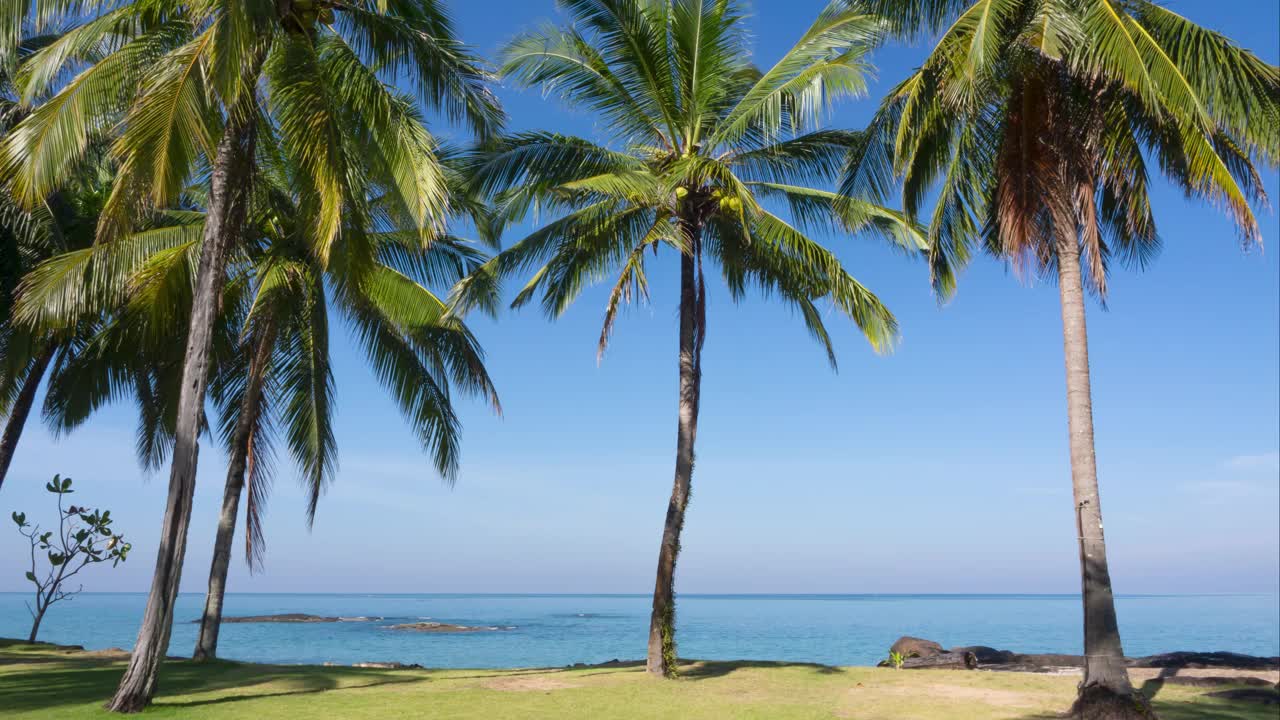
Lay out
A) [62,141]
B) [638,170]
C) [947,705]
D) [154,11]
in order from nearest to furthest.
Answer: [62,141]
[947,705]
[154,11]
[638,170]

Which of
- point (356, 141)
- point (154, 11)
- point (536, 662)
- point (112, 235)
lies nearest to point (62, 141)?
point (112, 235)

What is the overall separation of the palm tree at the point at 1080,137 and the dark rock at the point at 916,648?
649 centimetres

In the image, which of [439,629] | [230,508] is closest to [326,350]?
[230,508]

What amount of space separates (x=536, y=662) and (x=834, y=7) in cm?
2866

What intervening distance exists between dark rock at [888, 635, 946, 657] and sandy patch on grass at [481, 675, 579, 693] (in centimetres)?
657

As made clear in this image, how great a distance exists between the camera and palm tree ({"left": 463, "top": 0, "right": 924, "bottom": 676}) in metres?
13.2

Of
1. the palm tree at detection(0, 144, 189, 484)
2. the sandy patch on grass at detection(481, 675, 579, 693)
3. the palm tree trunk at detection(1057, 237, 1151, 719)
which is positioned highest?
the palm tree at detection(0, 144, 189, 484)

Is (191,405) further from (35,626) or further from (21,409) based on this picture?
(35,626)


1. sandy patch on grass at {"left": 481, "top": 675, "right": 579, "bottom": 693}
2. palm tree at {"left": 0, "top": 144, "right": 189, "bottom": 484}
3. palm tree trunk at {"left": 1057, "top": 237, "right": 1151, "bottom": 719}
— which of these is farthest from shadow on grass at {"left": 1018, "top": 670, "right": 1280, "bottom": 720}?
palm tree at {"left": 0, "top": 144, "right": 189, "bottom": 484}

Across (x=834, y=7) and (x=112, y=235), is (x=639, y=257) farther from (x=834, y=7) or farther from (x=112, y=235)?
(x=112, y=235)

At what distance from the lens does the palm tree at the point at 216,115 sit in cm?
946

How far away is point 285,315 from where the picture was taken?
1524cm

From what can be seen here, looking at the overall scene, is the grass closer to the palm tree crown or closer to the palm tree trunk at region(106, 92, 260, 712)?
the palm tree trunk at region(106, 92, 260, 712)

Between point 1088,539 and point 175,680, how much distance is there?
1101cm
